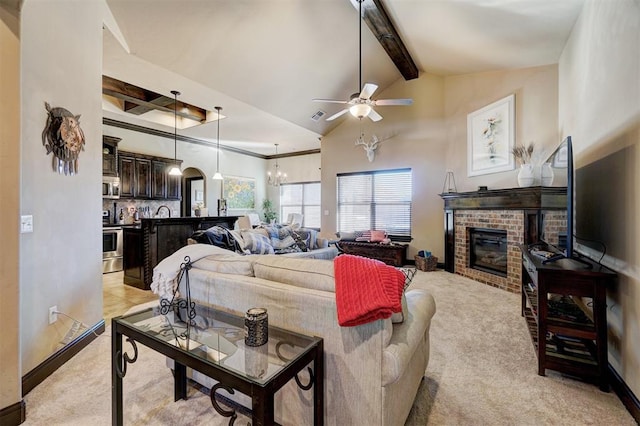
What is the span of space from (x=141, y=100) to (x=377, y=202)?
201 inches

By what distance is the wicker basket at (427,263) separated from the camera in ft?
18.7

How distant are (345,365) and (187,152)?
7.60 metres

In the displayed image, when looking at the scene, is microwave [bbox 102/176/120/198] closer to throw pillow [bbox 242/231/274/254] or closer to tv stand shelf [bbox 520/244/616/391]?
throw pillow [bbox 242/231/274/254]

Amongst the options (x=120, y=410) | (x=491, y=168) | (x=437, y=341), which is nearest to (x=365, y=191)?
(x=491, y=168)

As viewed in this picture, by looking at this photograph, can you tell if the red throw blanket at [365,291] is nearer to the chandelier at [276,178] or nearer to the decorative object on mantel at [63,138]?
the decorative object on mantel at [63,138]

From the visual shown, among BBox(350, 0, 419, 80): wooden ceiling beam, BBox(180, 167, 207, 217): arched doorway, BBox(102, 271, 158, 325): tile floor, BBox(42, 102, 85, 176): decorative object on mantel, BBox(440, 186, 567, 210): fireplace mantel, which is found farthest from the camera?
BBox(180, 167, 207, 217): arched doorway

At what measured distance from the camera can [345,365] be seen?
1.37 m

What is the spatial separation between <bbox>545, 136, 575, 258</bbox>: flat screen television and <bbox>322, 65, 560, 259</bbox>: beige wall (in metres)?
1.56

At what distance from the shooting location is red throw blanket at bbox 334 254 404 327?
1.24m

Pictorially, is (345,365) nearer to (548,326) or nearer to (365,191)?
(548,326)

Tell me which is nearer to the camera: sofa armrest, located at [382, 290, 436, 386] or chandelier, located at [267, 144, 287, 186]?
sofa armrest, located at [382, 290, 436, 386]

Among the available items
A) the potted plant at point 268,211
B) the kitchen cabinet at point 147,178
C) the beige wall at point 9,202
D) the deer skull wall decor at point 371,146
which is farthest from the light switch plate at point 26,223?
the potted plant at point 268,211

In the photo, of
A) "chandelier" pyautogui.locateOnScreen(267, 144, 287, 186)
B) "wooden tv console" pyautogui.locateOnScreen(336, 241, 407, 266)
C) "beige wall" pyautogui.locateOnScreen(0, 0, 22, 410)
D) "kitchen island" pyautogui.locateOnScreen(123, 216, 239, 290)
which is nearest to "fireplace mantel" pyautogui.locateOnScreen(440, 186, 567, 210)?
"wooden tv console" pyautogui.locateOnScreen(336, 241, 407, 266)

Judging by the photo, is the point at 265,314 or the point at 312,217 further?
the point at 312,217
